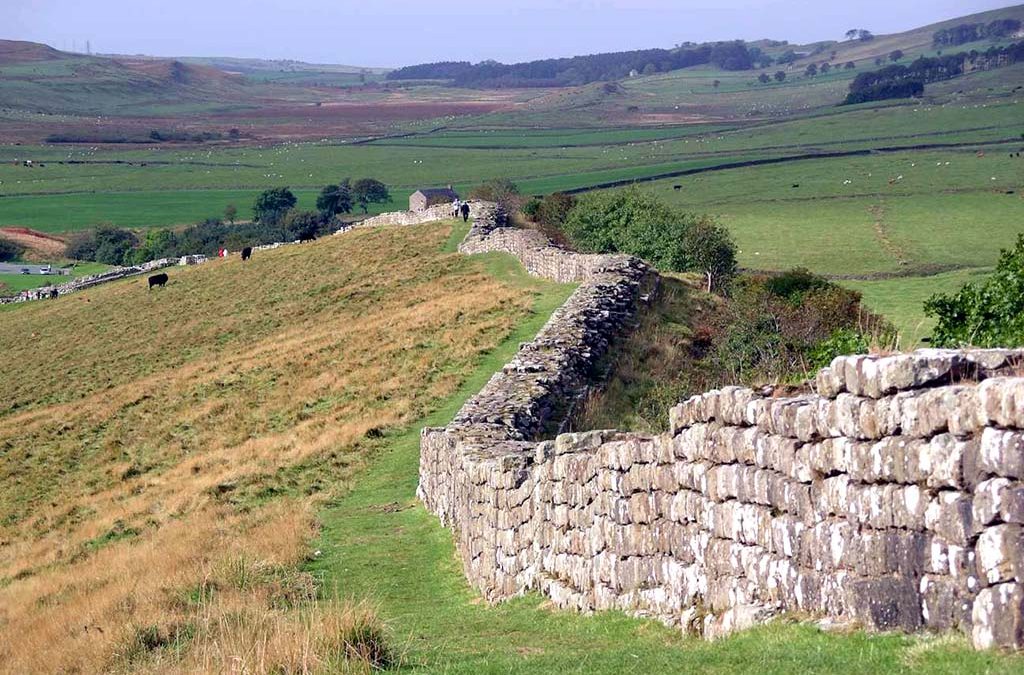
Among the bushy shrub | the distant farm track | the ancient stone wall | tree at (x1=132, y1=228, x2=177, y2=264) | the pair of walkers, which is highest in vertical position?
the ancient stone wall

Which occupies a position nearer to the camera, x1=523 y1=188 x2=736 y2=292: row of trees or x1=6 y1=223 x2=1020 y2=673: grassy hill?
x1=6 y1=223 x2=1020 y2=673: grassy hill

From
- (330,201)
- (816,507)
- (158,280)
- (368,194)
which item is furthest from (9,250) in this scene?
(816,507)

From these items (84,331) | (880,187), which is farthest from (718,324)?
(880,187)

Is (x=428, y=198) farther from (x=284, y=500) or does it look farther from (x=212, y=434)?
(x=284, y=500)

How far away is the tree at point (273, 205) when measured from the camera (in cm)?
14975

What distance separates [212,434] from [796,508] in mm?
26862

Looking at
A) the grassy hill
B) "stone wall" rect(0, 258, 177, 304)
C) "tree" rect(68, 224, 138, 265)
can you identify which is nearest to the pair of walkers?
the grassy hill

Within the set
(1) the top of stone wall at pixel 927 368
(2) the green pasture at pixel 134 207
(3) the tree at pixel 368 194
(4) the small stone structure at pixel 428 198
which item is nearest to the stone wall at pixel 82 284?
(4) the small stone structure at pixel 428 198

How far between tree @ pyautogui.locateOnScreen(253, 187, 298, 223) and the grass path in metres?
127

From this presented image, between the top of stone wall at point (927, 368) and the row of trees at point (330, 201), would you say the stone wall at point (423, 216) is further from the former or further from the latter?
the row of trees at point (330, 201)

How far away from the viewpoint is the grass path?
8.51 metres

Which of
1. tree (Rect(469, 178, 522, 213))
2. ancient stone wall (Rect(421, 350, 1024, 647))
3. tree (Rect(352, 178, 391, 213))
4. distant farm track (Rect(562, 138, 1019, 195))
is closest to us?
ancient stone wall (Rect(421, 350, 1024, 647))

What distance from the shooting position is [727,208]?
114688 mm

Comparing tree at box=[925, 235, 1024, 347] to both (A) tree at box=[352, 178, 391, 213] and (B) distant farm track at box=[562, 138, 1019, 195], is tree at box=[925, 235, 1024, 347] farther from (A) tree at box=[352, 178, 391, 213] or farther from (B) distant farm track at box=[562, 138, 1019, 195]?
(A) tree at box=[352, 178, 391, 213]
